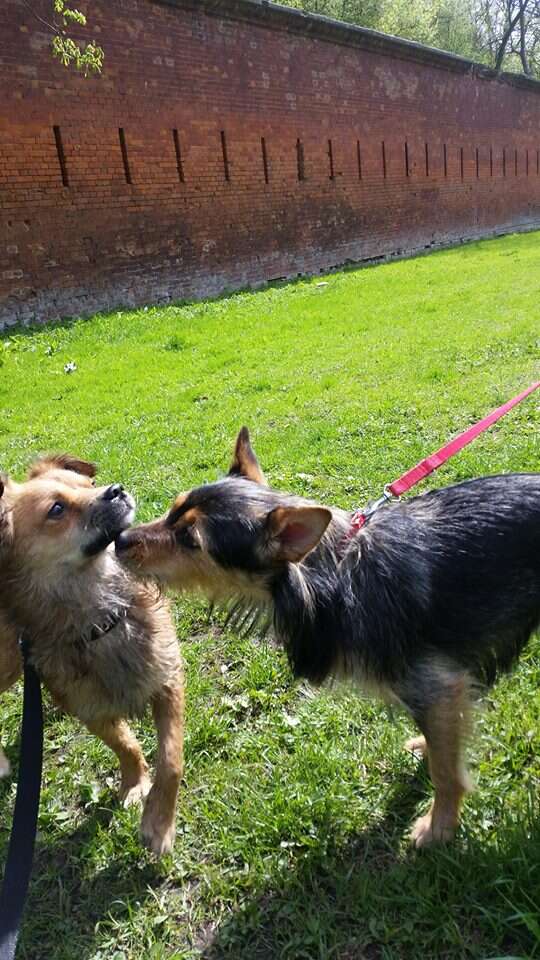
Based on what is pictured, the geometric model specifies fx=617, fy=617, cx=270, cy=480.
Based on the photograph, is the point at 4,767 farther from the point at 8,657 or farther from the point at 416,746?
the point at 416,746

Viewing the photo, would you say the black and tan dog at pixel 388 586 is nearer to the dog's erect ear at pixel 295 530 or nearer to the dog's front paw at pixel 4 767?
the dog's erect ear at pixel 295 530

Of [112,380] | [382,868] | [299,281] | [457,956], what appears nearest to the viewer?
[457,956]

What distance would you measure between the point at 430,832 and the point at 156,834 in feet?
3.44

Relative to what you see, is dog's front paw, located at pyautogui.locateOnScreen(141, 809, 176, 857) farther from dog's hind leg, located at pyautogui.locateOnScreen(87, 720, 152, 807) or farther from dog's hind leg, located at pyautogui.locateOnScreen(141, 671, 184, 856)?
dog's hind leg, located at pyautogui.locateOnScreen(87, 720, 152, 807)

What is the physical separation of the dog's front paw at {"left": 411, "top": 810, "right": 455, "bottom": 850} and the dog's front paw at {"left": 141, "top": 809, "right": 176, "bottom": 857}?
94 cm

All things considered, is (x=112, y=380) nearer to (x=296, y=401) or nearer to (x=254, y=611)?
(x=296, y=401)

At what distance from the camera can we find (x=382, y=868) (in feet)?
7.32

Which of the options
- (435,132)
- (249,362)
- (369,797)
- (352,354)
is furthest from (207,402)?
(435,132)

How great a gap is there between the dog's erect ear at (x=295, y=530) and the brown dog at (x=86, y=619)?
2.54 feet

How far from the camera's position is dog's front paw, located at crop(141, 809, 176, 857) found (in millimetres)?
2400

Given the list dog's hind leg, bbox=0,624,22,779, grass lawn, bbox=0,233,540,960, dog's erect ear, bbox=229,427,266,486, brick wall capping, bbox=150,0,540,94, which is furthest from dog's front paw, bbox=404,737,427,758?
brick wall capping, bbox=150,0,540,94

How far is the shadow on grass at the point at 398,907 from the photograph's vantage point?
1.95m

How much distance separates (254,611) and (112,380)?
7148mm

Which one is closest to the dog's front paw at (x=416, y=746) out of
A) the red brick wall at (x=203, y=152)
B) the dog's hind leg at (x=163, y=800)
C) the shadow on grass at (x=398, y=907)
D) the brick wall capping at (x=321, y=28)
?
the shadow on grass at (x=398, y=907)
